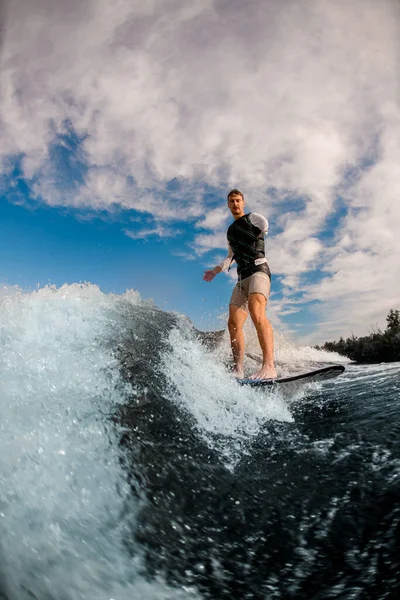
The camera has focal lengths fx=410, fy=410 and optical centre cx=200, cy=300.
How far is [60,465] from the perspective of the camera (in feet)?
7.08

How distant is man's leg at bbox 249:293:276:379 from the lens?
4.65 meters

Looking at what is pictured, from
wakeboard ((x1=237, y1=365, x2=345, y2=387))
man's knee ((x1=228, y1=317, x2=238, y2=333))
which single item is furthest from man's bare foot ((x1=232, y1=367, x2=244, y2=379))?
man's knee ((x1=228, y1=317, x2=238, y2=333))

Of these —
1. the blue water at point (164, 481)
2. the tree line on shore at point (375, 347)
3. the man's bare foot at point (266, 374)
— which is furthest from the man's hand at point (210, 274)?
the tree line on shore at point (375, 347)

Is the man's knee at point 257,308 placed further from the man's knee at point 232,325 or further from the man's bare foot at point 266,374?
the man's bare foot at point 266,374

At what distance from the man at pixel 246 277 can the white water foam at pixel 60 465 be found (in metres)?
2.06

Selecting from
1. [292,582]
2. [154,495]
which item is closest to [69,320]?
[154,495]

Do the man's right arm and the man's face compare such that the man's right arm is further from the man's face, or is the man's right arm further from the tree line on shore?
the tree line on shore

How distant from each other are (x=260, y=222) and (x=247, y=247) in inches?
14.3

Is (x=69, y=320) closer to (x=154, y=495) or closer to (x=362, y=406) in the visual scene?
(x=154, y=495)

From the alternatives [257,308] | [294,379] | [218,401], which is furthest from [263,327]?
[218,401]

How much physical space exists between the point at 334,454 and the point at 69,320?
7.41 feet

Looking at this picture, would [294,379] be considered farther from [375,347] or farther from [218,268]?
[375,347]

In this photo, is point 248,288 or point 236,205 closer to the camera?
point 248,288

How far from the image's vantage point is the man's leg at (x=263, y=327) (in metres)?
4.65
